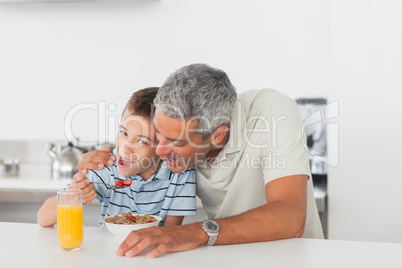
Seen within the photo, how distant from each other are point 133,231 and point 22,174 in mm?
1860

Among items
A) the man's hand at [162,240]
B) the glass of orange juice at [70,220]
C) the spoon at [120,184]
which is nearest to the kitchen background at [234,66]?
the spoon at [120,184]

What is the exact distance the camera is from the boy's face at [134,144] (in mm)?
1509

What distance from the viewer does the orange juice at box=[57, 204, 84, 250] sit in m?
1.22

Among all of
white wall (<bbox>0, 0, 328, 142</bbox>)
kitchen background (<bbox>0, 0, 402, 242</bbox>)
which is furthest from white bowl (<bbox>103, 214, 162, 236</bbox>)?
white wall (<bbox>0, 0, 328, 142</bbox>)

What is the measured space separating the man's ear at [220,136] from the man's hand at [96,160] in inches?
12.6

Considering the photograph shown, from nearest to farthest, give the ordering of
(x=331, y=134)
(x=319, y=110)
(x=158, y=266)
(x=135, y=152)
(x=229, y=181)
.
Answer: (x=158, y=266) < (x=135, y=152) < (x=229, y=181) < (x=331, y=134) < (x=319, y=110)

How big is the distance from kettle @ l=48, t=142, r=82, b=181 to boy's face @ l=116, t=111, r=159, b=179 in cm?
124

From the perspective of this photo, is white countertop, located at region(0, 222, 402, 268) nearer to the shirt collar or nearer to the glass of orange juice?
the glass of orange juice

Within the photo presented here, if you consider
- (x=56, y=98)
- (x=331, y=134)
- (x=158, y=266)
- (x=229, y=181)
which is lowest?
(x=158, y=266)

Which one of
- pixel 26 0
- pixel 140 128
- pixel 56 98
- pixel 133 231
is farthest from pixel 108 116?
pixel 133 231

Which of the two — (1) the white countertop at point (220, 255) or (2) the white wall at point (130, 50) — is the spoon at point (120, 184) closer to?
(1) the white countertop at point (220, 255)

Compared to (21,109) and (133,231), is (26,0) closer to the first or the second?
(21,109)

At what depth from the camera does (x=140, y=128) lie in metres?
1.51

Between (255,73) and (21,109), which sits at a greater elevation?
(255,73)
